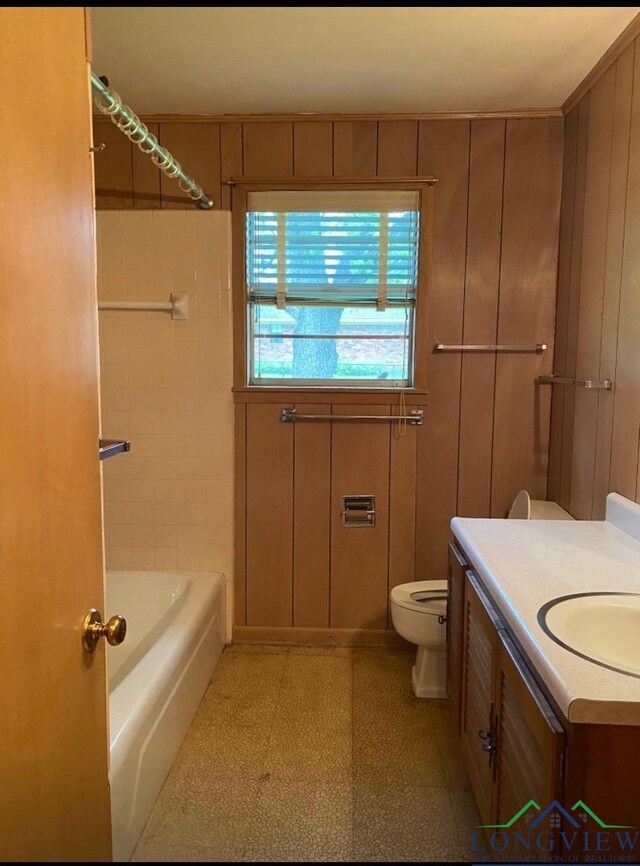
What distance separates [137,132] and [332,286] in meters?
1.11

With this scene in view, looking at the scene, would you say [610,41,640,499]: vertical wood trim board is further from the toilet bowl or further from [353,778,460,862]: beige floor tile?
[353,778,460,862]: beige floor tile

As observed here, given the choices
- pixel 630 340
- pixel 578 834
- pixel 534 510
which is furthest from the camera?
pixel 534 510

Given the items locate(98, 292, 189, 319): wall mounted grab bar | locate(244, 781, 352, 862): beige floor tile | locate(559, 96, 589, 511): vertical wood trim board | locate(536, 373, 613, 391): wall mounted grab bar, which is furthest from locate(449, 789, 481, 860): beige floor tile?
locate(98, 292, 189, 319): wall mounted grab bar

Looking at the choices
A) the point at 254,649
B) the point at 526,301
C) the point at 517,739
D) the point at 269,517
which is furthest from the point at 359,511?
the point at 517,739

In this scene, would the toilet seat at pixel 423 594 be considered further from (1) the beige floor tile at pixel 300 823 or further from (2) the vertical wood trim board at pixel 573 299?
(1) the beige floor tile at pixel 300 823

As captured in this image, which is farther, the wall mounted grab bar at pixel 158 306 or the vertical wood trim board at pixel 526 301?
the wall mounted grab bar at pixel 158 306

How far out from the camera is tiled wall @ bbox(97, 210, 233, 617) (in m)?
2.78

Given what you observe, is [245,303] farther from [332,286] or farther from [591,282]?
[591,282]

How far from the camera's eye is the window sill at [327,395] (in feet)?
9.16

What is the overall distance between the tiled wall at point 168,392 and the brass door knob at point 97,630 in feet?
6.02

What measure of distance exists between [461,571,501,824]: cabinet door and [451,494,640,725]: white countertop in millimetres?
75

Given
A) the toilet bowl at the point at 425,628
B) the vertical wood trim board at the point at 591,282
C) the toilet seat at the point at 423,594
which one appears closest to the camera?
the vertical wood trim board at the point at 591,282

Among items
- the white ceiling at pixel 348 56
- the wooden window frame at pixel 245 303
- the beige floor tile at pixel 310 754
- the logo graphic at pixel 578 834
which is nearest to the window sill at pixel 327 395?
the wooden window frame at pixel 245 303

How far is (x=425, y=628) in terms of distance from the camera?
2.41 metres
